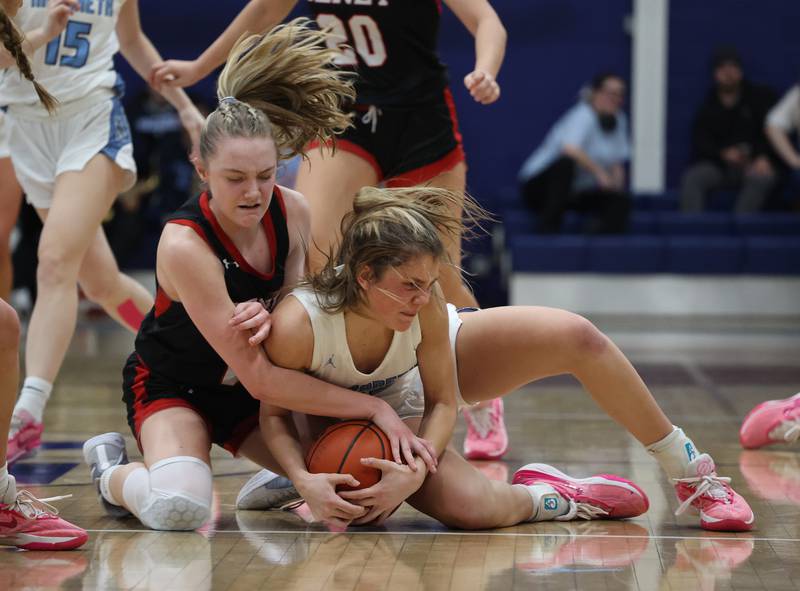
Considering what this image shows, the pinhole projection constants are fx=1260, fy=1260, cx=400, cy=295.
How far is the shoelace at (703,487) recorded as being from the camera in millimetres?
3207

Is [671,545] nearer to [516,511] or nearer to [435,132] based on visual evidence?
[516,511]

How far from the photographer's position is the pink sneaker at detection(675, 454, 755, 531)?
124 inches

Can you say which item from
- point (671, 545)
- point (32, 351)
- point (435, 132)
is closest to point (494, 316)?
point (671, 545)

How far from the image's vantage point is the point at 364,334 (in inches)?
122

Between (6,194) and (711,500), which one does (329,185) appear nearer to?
(6,194)

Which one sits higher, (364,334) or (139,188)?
(364,334)

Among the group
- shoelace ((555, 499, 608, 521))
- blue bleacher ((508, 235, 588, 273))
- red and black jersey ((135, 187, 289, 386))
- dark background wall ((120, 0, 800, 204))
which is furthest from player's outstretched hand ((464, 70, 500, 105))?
dark background wall ((120, 0, 800, 204))

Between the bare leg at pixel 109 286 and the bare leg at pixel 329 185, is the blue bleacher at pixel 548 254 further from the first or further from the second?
the bare leg at pixel 329 185

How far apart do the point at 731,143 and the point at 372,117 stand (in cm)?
688

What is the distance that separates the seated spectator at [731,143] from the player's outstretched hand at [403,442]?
784cm

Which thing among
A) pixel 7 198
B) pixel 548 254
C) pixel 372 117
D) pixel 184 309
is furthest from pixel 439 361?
pixel 548 254

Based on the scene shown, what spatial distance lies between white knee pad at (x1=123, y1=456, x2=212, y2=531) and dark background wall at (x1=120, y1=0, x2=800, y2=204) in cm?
808

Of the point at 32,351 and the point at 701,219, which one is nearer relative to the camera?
the point at 32,351

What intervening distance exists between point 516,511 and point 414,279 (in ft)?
2.26
